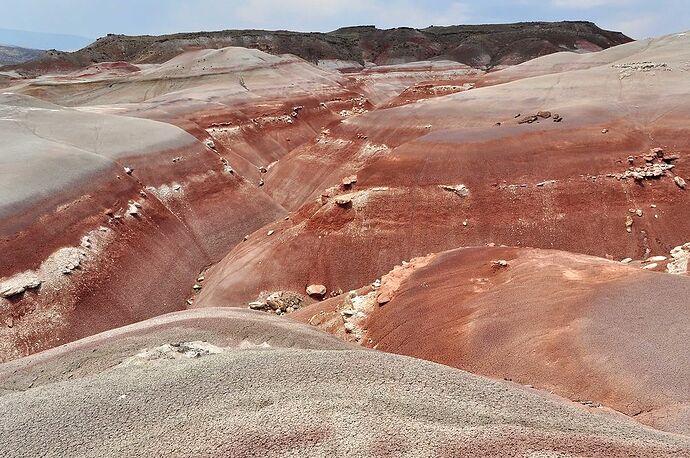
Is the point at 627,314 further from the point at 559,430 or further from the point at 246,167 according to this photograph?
the point at 246,167

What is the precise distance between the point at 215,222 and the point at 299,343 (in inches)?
667

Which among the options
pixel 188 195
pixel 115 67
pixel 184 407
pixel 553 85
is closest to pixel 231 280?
pixel 188 195

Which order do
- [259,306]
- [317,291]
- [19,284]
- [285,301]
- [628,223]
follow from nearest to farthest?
[19,284], [259,306], [285,301], [317,291], [628,223]

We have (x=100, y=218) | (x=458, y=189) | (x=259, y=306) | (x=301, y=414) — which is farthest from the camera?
(x=458, y=189)

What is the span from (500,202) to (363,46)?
119783 mm

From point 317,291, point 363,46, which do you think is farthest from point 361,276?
point 363,46

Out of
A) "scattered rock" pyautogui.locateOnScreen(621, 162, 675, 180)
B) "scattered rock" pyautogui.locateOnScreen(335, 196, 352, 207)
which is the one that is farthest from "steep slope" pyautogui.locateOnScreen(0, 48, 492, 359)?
"scattered rock" pyautogui.locateOnScreen(621, 162, 675, 180)

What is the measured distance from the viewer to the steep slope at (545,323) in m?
8.85

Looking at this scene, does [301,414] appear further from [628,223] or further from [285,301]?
[628,223]

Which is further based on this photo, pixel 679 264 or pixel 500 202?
pixel 500 202

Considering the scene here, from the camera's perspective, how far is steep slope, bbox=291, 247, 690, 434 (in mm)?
8852

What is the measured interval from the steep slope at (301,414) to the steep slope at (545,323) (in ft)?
8.38

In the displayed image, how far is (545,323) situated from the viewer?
1080 cm

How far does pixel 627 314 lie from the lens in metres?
10.3
